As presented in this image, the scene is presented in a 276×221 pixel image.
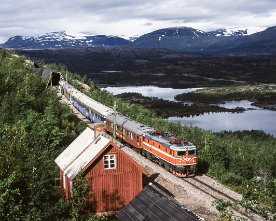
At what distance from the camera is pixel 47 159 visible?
35906 millimetres

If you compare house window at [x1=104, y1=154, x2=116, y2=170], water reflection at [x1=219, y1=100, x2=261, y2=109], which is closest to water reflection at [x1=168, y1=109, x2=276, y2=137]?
water reflection at [x1=219, y1=100, x2=261, y2=109]

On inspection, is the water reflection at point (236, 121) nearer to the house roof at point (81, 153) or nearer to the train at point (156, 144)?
the train at point (156, 144)

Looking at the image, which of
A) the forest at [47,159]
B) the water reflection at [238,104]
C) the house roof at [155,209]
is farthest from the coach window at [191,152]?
the water reflection at [238,104]

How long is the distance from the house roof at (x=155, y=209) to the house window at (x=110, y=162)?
28.3 feet

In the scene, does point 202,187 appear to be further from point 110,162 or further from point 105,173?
point 105,173

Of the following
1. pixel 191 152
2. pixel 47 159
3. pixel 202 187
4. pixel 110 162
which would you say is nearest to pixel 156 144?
pixel 191 152

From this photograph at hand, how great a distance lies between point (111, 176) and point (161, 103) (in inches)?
4199

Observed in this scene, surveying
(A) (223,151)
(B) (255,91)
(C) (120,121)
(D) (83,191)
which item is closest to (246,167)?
(A) (223,151)

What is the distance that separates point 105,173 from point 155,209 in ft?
36.1

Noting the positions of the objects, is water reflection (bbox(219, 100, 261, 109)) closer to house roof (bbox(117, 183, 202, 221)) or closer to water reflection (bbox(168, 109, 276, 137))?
water reflection (bbox(168, 109, 276, 137))

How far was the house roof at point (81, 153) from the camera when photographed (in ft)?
111

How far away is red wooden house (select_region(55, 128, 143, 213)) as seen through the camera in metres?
34.2

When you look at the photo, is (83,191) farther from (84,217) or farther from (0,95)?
(0,95)

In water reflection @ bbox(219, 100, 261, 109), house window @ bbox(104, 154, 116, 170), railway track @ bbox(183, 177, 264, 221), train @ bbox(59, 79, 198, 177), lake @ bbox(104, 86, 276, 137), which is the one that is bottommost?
water reflection @ bbox(219, 100, 261, 109)
